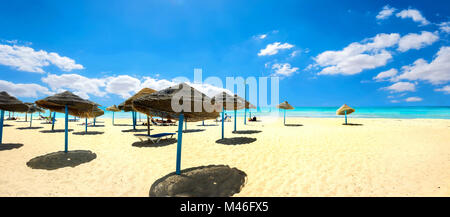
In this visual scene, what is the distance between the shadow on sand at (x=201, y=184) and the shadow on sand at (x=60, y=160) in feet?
11.6

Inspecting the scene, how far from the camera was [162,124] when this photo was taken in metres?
18.3

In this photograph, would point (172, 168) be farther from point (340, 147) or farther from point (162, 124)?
point (162, 124)

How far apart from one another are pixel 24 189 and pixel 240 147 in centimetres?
630

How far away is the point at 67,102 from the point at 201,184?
531 centimetres

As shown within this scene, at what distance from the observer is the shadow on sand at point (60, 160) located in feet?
16.5

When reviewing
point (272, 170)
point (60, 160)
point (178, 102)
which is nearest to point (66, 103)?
point (60, 160)

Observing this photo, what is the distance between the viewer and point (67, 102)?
5469 mm

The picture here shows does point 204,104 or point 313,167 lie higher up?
point 204,104

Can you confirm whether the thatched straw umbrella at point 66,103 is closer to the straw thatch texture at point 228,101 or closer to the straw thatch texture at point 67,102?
the straw thatch texture at point 67,102

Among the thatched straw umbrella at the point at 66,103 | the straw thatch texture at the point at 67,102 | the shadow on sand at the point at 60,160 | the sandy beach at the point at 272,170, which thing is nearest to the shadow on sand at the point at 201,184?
the sandy beach at the point at 272,170

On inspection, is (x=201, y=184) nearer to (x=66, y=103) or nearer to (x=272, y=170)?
(x=272, y=170)

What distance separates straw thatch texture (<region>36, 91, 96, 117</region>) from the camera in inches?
211

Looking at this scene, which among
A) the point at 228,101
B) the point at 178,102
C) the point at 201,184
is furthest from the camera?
the point at 228,101
